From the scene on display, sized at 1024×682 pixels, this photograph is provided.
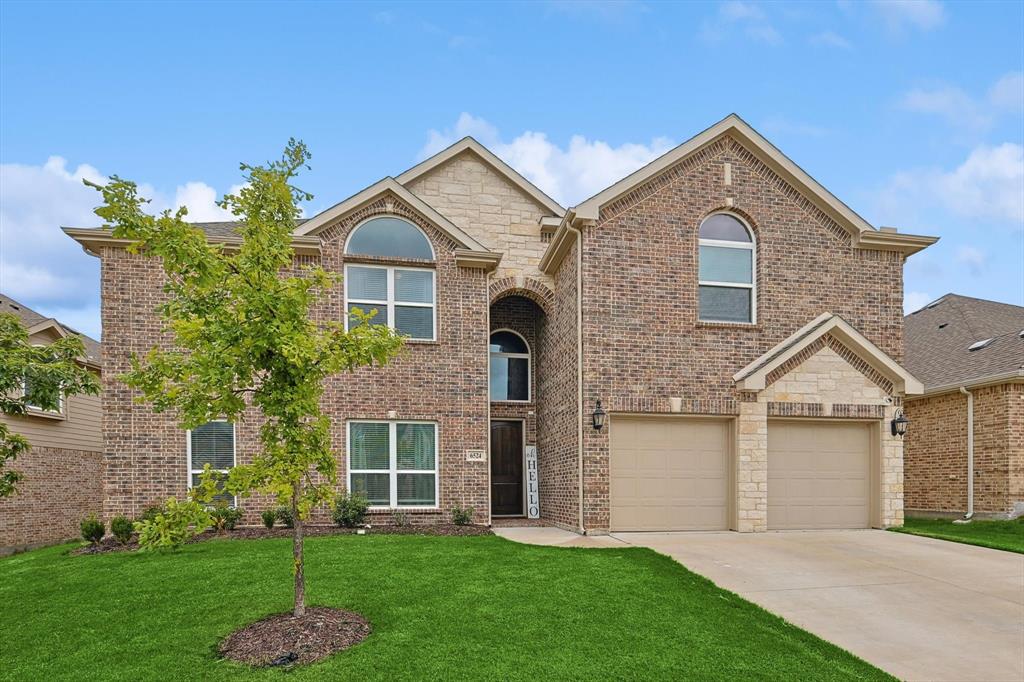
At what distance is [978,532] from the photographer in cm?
1243

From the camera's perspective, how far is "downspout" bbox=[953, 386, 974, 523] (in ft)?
46.7

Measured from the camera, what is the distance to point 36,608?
715cm

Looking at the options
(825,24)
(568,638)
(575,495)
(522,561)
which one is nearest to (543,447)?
(575,495)

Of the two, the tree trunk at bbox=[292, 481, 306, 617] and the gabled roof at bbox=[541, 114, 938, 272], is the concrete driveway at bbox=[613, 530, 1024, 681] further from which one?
the gabled roof at bbox=[541, 114, 938, 272]

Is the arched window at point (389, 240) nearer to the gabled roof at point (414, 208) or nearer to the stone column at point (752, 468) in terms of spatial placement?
the gabled roof at point (414, 208)

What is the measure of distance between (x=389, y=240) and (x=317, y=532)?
5.94 metres

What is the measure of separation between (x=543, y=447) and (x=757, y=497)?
4812mm

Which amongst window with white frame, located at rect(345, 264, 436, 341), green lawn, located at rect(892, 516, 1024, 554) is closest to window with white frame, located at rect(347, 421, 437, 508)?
window with white frame, located at rect(345, 264, 436, 341)

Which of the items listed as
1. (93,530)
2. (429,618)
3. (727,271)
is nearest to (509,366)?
(727,271)

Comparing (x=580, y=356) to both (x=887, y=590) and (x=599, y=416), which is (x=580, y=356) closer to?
(x=599, y=416)

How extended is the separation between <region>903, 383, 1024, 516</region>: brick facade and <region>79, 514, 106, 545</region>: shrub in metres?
18.5

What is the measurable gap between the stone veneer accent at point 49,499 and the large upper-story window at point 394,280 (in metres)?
8.96

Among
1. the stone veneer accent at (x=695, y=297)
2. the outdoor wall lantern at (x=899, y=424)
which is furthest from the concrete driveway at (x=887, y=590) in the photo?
the outdoor wall lantern at (x=899, y=424)

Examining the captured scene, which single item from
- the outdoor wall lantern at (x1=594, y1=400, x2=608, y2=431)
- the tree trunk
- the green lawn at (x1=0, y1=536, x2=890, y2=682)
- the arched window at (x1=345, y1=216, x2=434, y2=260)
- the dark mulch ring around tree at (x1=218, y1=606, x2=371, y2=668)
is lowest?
the green lawn at (x1=0, y1=536, x2=890, y2=682)
